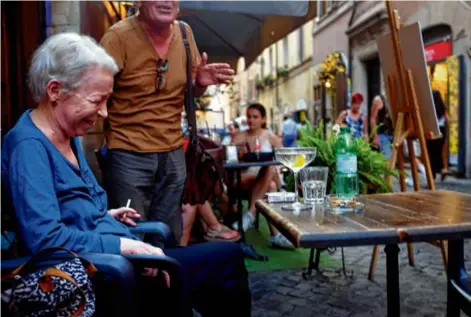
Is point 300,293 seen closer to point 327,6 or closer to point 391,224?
point 391,224

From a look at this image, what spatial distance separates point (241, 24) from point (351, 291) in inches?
173

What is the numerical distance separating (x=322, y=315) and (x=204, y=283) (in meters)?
1.26

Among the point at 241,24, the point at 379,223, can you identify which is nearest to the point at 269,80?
the point at 241,24

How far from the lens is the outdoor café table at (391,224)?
148 cm

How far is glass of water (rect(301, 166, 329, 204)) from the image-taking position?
2.07 metres

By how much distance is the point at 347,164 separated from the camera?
7.63 feet

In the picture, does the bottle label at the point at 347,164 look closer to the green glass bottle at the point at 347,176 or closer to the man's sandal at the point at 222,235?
the green glass bottle at the point at 347,176

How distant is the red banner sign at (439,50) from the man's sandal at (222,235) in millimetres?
7734

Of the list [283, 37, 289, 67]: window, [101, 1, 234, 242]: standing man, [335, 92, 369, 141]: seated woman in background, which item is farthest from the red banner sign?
[283, 37, 289, 67]: window

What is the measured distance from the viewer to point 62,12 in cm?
457

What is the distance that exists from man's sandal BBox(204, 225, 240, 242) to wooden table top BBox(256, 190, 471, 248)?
8.87 feet

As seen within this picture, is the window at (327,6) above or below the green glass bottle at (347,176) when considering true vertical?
above

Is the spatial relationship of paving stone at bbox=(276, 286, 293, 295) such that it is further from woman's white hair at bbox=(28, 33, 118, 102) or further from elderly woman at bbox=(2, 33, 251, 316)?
woman's white hair at bbox=(28, 33, 118, 102)

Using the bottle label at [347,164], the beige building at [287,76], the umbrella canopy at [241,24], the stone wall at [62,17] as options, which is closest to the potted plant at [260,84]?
the beige building at [287,76]
